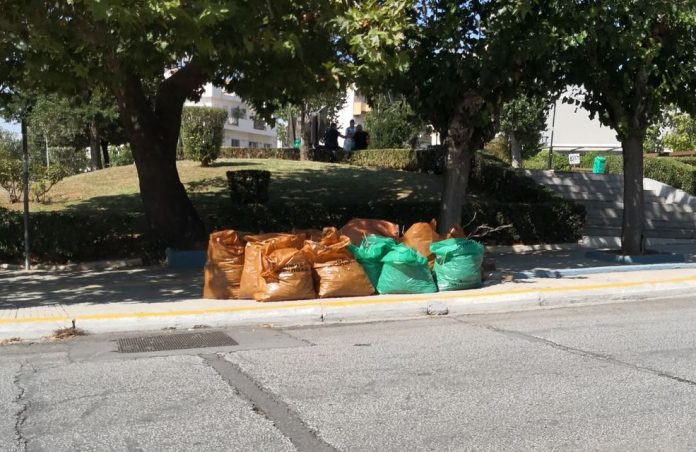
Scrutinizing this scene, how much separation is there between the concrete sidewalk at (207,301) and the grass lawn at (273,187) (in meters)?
4.40

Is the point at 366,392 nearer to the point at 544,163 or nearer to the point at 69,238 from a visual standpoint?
the point at 69,238

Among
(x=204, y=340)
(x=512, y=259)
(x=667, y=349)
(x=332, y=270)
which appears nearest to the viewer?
(x=667, y=349)

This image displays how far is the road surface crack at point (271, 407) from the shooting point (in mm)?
4660

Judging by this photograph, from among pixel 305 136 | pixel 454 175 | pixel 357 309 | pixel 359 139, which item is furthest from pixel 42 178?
pixel 359 139

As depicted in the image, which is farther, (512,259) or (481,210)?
(481,210)

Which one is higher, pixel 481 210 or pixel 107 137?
pixel 107 137

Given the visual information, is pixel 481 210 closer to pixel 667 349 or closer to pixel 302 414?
pixel 667 349

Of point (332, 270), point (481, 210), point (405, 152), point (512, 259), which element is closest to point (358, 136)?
point (405, 152)

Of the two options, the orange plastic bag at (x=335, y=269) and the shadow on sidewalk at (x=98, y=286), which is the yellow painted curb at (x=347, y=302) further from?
the shadow on sidewalk at (x=98, y=286)

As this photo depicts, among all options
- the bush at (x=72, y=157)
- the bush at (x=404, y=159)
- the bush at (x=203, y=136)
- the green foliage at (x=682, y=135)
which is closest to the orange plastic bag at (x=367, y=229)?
the bush at (x=404, y=159)

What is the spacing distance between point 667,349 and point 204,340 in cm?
481

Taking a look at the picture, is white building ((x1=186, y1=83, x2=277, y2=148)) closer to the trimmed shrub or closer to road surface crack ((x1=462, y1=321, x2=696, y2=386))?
the trimmed shrub

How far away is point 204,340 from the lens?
25.9ft

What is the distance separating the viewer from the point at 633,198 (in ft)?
44.3
